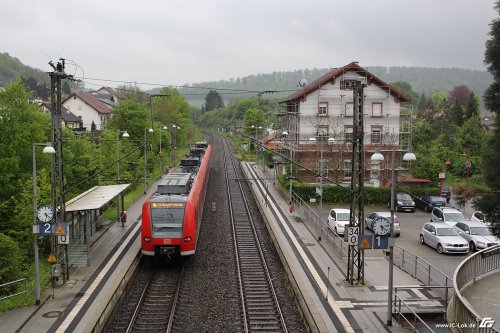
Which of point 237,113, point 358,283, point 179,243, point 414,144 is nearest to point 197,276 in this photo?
point 179,243

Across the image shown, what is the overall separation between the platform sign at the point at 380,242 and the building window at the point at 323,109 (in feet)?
100

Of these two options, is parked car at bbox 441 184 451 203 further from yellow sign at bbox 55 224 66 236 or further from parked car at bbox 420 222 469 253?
yellow sign at bbox 55 224 66 236

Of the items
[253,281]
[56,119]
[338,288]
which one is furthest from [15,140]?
[338,288]

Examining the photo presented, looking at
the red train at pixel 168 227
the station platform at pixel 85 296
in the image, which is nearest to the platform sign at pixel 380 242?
the red train at pixel 168 227

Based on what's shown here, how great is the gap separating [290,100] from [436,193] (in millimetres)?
16055

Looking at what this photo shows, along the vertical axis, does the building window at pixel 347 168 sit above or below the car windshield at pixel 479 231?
above

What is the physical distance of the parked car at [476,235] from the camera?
25.6 meters

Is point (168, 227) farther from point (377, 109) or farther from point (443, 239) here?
point (377, 109)

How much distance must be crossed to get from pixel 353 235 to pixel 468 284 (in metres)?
4.67

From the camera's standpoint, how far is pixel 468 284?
15.5 m

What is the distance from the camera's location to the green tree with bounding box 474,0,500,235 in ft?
52.5

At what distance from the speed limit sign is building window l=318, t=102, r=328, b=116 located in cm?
2858

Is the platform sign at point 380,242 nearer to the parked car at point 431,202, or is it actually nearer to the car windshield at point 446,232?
the car windshield at point 446,232

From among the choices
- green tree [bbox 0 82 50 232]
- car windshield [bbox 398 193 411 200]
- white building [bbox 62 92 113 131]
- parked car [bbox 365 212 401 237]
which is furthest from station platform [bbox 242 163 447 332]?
white building [bbox 62 92 113 131]
